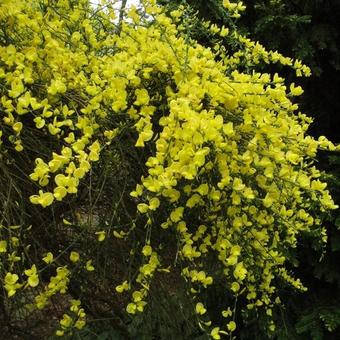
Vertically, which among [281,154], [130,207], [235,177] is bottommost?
[130,207]

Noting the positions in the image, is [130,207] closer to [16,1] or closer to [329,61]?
[16,1]

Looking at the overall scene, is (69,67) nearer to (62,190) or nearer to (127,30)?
(127,30)

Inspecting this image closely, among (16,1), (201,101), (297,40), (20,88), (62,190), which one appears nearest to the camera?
(62,190)

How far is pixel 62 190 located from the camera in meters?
1.03

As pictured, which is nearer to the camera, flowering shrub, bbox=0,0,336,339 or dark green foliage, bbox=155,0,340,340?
flowering shrub, bbox=0,0,336,339

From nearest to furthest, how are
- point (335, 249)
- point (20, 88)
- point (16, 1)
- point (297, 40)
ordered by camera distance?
1. point (20, 88)
2. point (16, 1)
3. point (335, 249)
4. point (297, 40)

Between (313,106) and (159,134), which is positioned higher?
(313,106)

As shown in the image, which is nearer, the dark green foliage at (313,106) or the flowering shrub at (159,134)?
the flowering shrub at (159,134)

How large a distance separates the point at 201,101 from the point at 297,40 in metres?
1.61

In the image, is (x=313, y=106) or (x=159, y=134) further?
(x=313, y=106)

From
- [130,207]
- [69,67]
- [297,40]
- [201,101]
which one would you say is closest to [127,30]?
[69,67]

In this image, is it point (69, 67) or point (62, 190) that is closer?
point (62, 190)

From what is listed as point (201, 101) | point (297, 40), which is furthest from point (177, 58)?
point (297, 40)

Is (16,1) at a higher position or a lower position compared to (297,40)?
lower
